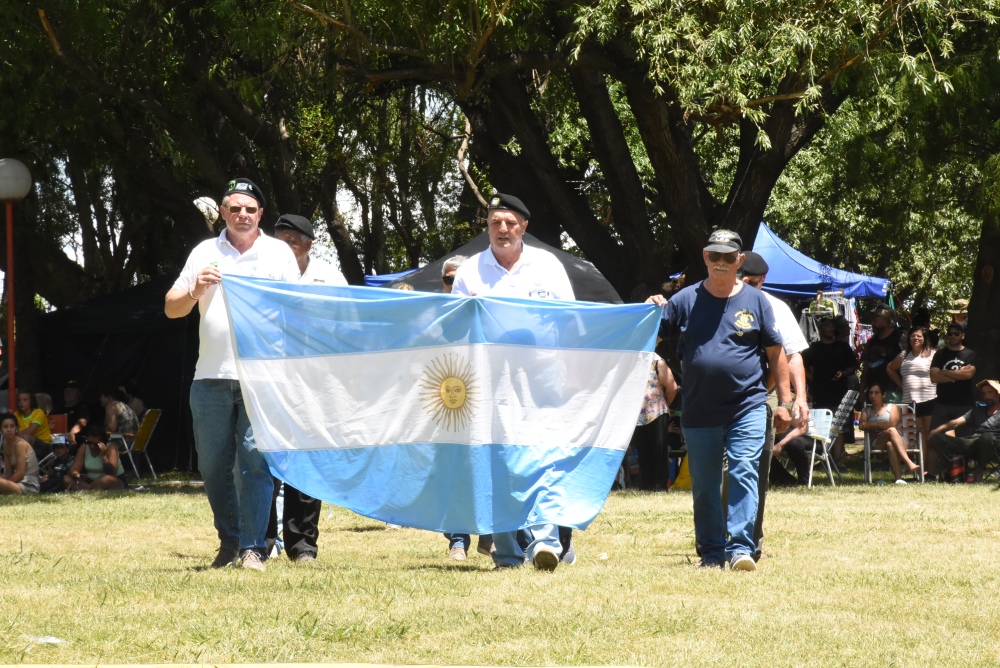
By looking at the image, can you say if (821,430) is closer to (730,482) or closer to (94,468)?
(730,482)

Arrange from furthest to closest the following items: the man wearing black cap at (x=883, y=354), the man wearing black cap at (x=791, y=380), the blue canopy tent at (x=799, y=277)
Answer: the blue canopy tent at (x=799, y=277)
the man wearing black cap at (x=883, y=354)
the man wearing black cap at (x=791, y=380)

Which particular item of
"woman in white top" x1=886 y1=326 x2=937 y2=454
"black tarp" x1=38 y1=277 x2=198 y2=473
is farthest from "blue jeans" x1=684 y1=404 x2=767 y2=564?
"black tarp" x1=38 y1=277 x2=198 y2=473

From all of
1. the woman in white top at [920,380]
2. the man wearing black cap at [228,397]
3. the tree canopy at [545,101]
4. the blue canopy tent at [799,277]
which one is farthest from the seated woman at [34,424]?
the woman in white top at [920,380]

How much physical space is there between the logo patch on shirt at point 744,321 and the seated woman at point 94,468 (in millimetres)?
10961

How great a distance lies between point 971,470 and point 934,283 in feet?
63.8

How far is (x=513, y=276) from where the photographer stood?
7.23 metres

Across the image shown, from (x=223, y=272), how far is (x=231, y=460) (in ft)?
3.23

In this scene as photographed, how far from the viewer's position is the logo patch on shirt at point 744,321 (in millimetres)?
7230

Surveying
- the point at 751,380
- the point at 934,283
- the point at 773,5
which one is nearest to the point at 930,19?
the point at 773,5

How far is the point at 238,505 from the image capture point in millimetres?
7016

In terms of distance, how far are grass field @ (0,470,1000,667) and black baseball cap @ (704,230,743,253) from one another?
1.70m

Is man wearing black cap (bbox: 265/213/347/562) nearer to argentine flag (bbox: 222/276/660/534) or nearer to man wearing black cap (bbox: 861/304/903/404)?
argentine flag (bbox: 222/276/660/534)

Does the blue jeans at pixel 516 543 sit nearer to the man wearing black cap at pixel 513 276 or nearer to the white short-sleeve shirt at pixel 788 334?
the man wearing black cap at pixel 513 276

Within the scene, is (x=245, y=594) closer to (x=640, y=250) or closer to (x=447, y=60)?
(x=447, y=60)
